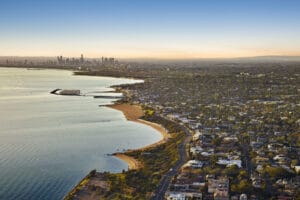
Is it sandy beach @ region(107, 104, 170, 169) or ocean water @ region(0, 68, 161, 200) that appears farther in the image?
sandy beach @ region(107, 104, 170, 169)

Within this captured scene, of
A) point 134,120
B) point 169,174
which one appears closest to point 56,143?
point 134,120

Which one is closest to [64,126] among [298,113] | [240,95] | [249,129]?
[249,129]

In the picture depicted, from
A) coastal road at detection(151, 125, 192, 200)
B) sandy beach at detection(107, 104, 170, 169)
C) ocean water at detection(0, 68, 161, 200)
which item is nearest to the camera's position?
coastal road at detection(151, 125, 192, 200)

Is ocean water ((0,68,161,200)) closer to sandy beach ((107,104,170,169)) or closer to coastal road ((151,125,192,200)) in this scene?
sandy beach ((107,104,170,169))

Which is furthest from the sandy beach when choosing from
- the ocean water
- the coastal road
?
the coastal road

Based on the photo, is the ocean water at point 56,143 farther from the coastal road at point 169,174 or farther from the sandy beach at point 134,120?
the coastal road at point 169,174

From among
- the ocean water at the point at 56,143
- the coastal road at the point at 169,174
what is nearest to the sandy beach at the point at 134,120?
the ocean water at the point at 56,143

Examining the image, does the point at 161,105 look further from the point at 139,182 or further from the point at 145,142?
the point at 139,182

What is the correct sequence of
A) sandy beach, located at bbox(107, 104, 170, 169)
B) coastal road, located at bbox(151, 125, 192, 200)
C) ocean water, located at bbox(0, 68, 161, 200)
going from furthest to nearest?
sandy beach, located at bbox(107, 104, 170, 169), ocean water, located at bbox(0, 68, 161, 200), coastal road, located at bbox(151, 125, 192, 200)
